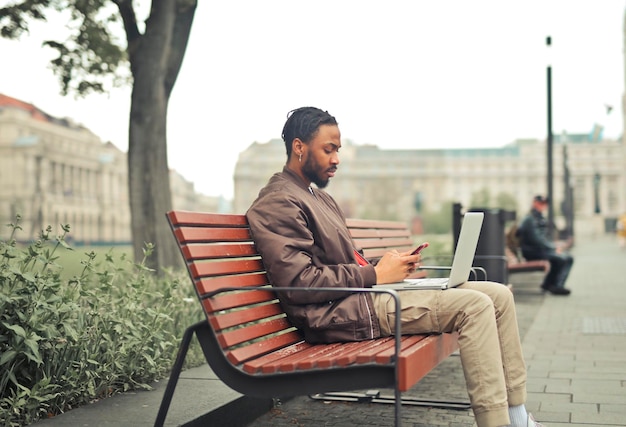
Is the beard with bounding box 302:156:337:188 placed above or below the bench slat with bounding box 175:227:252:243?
above

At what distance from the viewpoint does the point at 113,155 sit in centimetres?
4206

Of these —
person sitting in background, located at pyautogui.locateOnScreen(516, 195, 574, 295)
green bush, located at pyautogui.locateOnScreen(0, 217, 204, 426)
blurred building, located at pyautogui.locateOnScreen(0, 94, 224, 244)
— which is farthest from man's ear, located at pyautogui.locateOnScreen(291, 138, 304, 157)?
blurred building, located at pyautogui.locateOnScreen(0, 94, 224, 244)

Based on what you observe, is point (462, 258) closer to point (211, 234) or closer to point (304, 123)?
point (304, 123)

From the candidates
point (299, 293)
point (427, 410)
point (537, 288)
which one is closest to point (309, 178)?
point (299, 293)

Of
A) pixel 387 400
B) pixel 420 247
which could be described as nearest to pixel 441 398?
pixel 387 400

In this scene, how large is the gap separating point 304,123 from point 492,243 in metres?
6.63

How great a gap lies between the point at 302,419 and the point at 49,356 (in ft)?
4.45

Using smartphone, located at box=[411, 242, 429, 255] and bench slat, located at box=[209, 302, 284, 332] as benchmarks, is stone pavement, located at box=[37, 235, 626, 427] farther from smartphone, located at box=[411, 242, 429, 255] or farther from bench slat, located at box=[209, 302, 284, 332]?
smartphone, located at box=[411, 242, 429, 255]

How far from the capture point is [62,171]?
3966 cm

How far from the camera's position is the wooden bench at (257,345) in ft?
9.99

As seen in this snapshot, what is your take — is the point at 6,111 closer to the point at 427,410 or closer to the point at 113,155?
the point at 113,155

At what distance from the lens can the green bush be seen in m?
3.68

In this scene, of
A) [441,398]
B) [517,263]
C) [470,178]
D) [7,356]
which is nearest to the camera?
[7,356]

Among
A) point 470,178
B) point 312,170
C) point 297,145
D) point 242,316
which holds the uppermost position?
point 470,178
